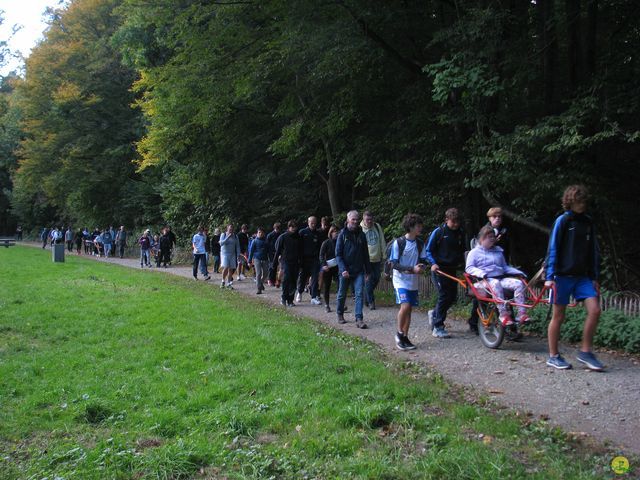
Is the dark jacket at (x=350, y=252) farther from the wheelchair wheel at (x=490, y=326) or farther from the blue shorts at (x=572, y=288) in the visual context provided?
the blue shorts at (x=572, y=288)

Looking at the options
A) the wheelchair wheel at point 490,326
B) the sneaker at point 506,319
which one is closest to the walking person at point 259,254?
the wheelchair wheel at point 490,326

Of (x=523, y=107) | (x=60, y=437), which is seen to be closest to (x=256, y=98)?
(x=523, y=107)

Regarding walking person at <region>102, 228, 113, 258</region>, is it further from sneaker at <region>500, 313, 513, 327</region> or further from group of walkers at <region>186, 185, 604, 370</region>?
sneaker at <region>500, 313, 513, 327</region>

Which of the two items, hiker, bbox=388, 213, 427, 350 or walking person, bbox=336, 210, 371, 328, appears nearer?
hiker, bbox=388, 213, 427, 350

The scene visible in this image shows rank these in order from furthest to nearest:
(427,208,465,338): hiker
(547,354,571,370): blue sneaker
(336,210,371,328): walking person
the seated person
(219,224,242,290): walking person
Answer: (219,224,242,290): walking person
(336,210,371,328): walking person
(427,208,465,338): hiker
the seated person
(547,354,571,370): blue sneaker

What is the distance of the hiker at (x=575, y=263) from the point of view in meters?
6.23

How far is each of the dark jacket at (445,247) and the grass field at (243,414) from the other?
66.1 inches

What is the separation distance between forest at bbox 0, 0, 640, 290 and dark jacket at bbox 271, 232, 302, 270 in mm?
2278

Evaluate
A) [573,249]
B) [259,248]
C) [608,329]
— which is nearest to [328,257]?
[259,248]

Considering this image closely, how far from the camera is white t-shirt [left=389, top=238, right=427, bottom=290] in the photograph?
7727 mm

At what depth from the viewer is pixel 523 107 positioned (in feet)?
41.4

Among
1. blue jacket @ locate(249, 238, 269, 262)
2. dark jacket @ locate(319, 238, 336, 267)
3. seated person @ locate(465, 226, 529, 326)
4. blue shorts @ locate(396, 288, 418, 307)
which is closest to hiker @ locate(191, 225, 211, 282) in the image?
blue jacket @ locate(249, 238, 269, 262)

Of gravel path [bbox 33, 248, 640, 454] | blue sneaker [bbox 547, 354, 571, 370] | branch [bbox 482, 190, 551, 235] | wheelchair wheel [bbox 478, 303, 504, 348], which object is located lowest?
gravel path [bbox 33, 248, 640, 454]

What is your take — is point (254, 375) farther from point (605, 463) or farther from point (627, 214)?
point (627, 214)
